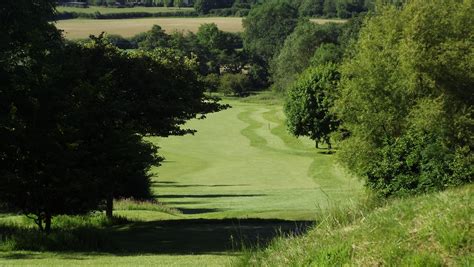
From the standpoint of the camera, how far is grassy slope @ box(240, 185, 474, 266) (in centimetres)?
733

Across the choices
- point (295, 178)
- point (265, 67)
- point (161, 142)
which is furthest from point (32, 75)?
point (265, 67)

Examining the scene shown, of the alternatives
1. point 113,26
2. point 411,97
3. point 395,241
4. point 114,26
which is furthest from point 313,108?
point 114,26

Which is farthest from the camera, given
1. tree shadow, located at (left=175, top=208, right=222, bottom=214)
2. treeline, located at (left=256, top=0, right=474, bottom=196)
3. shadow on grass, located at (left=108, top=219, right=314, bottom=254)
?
tree shadow, located at (left=175, top=208, right=222, bottom=214)

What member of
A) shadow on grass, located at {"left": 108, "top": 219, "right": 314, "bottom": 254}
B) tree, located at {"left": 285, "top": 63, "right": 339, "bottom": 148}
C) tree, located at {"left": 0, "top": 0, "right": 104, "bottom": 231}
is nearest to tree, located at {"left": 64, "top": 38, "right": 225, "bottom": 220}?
tree, located at {"left": 0, "top": 0, "right": 104, "bottom": 231}

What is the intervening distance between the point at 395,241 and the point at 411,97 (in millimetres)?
36557

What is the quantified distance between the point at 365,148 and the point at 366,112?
8.35 ft

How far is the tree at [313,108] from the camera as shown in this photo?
259 feet

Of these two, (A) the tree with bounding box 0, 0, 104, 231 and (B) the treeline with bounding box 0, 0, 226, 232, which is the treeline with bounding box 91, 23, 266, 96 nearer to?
(B) the treeline with bounding box 0, 0, 226, 232

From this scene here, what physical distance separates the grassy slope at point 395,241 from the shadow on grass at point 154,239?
560 cm

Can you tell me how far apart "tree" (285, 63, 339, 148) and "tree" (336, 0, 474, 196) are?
3214 cm

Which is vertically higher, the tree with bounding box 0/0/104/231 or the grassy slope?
the grassy slope

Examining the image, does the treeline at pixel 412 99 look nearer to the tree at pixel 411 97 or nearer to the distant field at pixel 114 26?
the tree at pixel 411 97

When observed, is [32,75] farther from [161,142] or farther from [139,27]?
[139,27]

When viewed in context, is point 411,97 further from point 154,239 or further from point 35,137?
point 35,137
